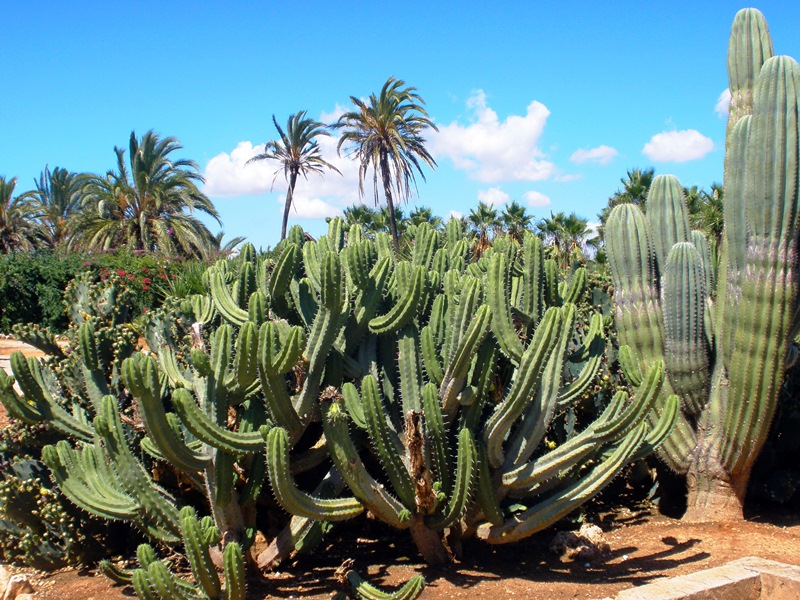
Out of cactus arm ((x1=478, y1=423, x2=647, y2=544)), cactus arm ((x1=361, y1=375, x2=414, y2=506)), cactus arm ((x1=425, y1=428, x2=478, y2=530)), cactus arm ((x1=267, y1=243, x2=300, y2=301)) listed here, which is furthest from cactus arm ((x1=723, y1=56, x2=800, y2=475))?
cactus arm ((x1=267, y1=243, x2=300, y2=301))

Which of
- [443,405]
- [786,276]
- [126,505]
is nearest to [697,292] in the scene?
[786,276]

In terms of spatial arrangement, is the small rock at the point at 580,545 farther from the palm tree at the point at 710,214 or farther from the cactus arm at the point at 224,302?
the palm tree at the point at 710,214

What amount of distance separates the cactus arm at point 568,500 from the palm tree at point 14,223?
108ft

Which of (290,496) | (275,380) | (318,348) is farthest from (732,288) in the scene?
(290,496)

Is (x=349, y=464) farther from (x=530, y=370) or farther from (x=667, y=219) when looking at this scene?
(x=667, y=219)

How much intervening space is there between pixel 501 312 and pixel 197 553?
204 cm

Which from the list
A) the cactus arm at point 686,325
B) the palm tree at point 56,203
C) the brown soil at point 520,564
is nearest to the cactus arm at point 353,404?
the brown soil at point 520,564

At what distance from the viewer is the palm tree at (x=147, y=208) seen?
87.4ft

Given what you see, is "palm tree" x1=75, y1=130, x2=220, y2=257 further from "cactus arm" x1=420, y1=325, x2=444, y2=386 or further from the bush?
"cactus arm" x1=420, y1=325, x2=444, y2=386

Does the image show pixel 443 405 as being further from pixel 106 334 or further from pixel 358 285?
pixel 106 334

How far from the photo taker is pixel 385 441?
3.79 metres

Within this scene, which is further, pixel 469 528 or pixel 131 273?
pixel 131 273

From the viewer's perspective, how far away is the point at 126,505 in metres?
4.02

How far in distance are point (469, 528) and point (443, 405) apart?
0.83m
